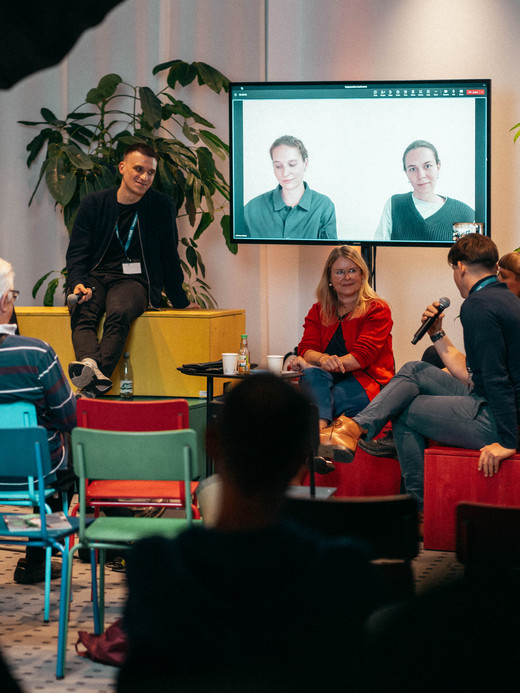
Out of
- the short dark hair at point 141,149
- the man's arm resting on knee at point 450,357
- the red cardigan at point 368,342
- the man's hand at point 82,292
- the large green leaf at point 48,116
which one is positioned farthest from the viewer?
the large green leaf at point 48,116

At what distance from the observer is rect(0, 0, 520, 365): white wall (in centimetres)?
621

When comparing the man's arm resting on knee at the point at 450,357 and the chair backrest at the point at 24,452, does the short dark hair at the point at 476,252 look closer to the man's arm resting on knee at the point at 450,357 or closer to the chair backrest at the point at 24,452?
the man's arm resting on knee at the point at 450,357

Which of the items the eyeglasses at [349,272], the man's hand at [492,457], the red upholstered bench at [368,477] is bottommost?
the red upholstered bench at [368,477]

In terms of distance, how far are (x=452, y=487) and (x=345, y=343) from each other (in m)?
1.26

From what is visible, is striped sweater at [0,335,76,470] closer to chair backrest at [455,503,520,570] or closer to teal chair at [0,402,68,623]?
teal chair at [0,402,68,623]

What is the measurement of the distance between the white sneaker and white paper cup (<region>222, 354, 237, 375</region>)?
2.84 ft

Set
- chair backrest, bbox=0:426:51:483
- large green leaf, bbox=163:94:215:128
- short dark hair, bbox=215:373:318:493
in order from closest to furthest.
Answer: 1. short dark hair, bbox=215:373:318:493
2. chair backrest, bbox=0:426:51:483
3. large green leaf, bbox=163:94:215:128

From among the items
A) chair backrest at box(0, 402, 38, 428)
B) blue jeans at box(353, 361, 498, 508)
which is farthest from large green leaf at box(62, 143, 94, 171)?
chair backrest at box(0, 402, 38, 428)

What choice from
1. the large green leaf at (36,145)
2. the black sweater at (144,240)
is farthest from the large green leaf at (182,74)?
the black sweater at (144,240)

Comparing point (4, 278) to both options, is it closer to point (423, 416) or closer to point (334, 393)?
point (423, 416)

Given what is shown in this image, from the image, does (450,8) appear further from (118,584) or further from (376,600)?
(376,600)

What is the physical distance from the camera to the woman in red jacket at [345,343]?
4730mm

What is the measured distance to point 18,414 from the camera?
3.15 metres

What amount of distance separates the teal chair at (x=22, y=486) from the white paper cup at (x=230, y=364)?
132cm
